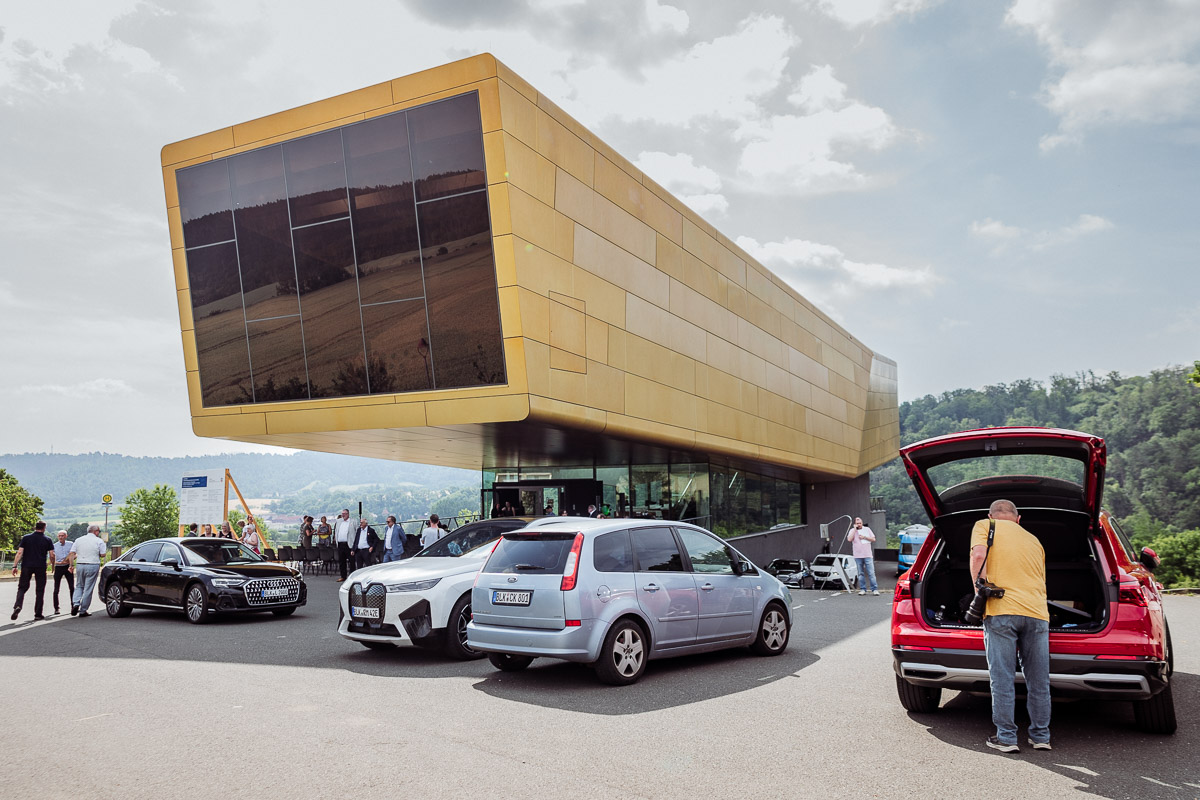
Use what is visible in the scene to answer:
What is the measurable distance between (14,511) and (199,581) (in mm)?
82278

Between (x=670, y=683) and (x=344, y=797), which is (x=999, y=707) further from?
(x=344, y=797)

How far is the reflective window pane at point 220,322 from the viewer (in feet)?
70.3

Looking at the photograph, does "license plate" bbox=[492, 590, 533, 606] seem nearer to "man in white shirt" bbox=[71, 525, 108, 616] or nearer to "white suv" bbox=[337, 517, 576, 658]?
"white suv" bbox=[337, 517, 576, 658]

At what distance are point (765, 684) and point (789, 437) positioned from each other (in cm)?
2558

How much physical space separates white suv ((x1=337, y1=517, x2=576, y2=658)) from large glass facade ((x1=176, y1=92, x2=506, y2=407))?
8.46 meters

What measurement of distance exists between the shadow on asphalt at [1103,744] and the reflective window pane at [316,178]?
16.5 metres

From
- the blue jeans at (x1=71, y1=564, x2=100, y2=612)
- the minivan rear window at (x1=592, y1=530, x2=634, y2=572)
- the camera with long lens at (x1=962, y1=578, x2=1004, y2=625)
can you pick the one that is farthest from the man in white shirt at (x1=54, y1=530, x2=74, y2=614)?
the camera with long lens at (x1=962, y1=578, x2=1004, y2=625)

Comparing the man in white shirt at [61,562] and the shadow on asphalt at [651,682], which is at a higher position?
the man in white shirt at [61,562]

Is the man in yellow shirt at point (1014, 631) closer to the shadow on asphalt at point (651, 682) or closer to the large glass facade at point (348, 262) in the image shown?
the shadow on asphalt at point (651, 682)

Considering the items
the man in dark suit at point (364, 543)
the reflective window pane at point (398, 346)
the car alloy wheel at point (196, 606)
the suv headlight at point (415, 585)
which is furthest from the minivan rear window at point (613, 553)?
the man in dark suit at point (364, 543)

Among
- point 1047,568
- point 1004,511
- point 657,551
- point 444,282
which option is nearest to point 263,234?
point 444,282

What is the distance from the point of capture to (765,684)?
8148mm

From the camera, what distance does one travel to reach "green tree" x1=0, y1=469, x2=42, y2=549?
7762 cm

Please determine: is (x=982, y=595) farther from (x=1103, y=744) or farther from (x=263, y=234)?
(x=263, y=234)
